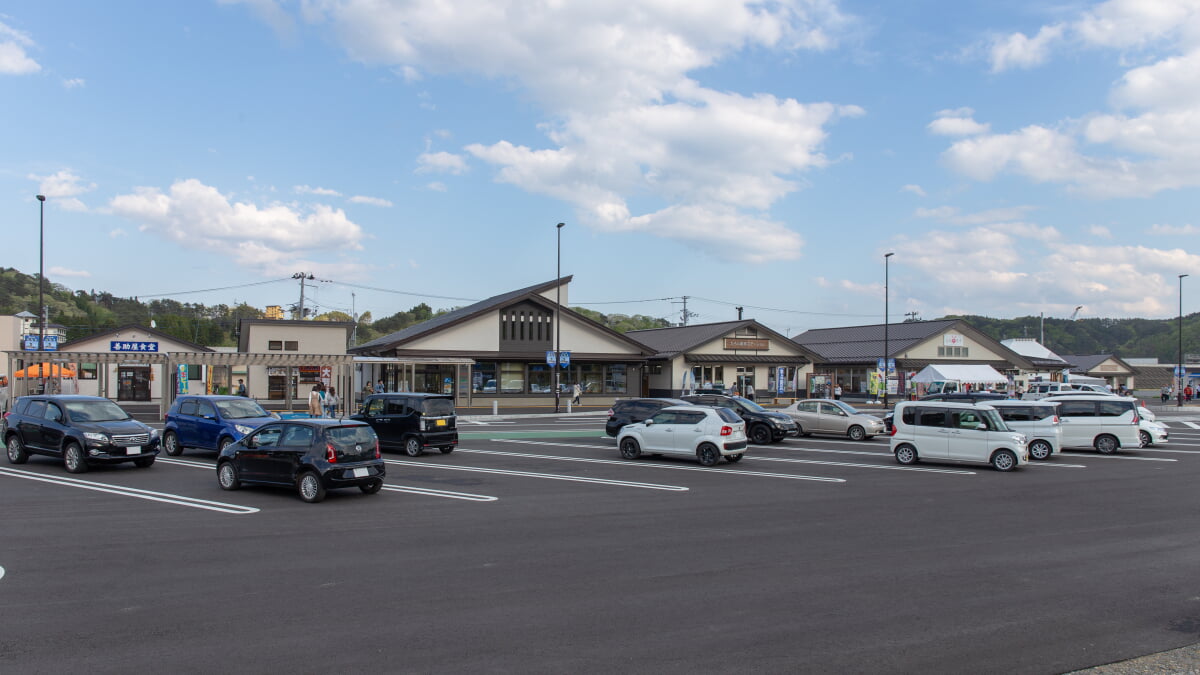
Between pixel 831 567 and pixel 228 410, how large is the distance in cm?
1642

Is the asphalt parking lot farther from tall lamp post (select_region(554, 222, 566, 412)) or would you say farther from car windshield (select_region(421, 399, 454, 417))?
tall lamp post (select_region(554, 222, 566, 412))

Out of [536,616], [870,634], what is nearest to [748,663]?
[870,634]

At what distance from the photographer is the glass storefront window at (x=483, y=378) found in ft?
165

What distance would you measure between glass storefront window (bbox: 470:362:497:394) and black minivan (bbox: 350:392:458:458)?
89.8 ft

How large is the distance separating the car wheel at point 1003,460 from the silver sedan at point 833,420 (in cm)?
831

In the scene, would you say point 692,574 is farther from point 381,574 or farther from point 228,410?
point 228,410

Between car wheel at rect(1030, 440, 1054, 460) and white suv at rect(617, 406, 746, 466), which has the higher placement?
white suv at rect(617, 406, 746, 466)

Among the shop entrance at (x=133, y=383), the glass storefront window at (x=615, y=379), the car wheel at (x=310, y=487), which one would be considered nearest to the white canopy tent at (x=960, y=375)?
the glass storefront window at (x=615, y=379)

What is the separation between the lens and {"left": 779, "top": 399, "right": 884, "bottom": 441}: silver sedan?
28.5 meters

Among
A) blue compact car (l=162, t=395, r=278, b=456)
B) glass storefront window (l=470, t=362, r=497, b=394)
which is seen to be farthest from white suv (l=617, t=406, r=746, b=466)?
glass storefront window (l=470, t=362, r=497, b=394)

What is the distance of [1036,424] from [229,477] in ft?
70.3

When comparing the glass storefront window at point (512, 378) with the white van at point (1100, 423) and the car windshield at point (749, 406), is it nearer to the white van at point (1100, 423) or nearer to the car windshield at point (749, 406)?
the car windshield at point (749, 406)

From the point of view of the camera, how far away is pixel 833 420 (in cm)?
2906

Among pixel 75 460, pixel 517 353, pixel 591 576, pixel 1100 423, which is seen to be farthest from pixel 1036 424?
pixel 517 353
